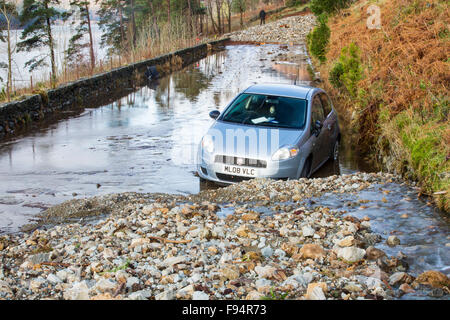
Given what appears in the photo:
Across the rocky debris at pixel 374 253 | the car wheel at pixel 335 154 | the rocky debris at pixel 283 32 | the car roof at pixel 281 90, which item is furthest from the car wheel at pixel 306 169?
the rocky debris at pixel 283 32

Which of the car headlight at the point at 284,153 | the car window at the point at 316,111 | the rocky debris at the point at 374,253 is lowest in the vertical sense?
the rocky debris at the point at 374,253

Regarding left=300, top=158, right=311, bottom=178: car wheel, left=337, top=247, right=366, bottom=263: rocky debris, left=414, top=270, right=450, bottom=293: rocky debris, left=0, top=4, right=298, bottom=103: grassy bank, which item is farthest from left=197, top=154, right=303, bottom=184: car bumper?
left=0, top=4, right=298, bottom=103: grassy bank

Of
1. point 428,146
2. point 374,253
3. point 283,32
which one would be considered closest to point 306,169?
point 428,146

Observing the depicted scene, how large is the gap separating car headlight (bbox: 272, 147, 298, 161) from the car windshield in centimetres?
78

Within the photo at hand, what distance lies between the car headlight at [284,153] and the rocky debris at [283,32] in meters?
46.9

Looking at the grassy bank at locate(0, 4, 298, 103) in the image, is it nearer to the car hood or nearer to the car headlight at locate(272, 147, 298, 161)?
the car hood

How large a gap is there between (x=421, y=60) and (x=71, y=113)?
34.9 ft

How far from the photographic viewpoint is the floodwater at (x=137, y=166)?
6.74 metres

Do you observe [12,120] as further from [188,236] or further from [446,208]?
[446,208]

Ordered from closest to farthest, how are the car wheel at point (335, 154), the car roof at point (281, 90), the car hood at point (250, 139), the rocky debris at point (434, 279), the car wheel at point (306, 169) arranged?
the rocky debris at point (434, 279) < the car hood at point (250, 139) < the car wheel at point (306, 169) < the car roof at point (281, 90) < the car wheel at point (335, 154)

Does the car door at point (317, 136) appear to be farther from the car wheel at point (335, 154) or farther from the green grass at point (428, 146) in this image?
the green grass at point (428, 146)

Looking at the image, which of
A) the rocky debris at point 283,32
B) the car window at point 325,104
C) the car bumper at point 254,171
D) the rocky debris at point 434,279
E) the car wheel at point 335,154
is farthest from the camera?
the rocky debris at point 283,32
